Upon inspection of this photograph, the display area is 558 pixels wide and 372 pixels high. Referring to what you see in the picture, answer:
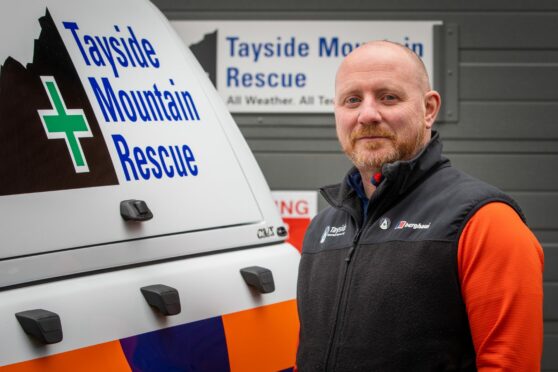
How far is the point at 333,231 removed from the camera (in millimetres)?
2137

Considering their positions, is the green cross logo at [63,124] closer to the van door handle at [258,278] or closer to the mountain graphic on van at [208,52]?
the van door handle at [258,278]

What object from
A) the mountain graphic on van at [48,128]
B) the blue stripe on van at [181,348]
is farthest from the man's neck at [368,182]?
the mountain graphic on van at [48,128]

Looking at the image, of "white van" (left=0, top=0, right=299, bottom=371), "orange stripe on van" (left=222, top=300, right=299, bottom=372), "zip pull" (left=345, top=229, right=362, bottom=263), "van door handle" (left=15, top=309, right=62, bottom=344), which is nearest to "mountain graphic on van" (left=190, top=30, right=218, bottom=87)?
"white van" (left=0, top=0, right=299, bottom=371)

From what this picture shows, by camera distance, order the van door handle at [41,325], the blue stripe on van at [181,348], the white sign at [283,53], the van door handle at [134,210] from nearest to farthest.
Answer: the van door handle at [41,325] → the blue stripe on van at [181,348] → the van door handle at [134,210] → the white sign at [283,53]

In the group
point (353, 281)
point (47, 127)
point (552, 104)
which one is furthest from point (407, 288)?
point (552, 104)

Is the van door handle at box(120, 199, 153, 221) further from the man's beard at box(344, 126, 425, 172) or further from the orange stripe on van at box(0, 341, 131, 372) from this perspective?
the man's beard at box(344, 126, 425, 172)

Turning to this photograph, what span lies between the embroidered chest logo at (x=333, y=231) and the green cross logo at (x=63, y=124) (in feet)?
2.15

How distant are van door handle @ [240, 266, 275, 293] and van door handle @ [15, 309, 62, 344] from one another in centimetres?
67

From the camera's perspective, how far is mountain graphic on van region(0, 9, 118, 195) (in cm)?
177

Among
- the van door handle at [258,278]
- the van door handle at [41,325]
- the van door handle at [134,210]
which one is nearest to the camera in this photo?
the van door handle at [41,325]

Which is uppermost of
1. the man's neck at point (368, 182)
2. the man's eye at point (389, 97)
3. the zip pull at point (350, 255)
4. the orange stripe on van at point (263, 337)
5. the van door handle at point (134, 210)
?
the man's eye at point (389, 97)

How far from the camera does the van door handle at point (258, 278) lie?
2230mm

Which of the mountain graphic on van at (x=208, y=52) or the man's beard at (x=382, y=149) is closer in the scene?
the man's beard at (x=382, y=149)

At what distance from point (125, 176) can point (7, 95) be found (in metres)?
0.37
